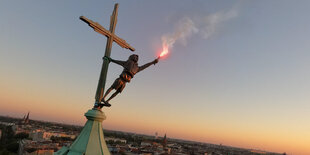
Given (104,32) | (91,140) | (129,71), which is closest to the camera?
(91,140)

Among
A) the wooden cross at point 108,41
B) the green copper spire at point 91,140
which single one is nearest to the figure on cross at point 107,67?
the wooden cross at point 108,41

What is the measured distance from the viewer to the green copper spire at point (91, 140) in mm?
2754

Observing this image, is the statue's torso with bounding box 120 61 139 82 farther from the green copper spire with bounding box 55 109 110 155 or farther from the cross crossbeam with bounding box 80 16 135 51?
the cross crossbeam with bounding box 80 16 135 51

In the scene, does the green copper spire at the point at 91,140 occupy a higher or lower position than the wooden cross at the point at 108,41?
lower

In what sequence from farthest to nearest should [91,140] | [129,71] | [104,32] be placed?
[104,32], [129,71], [91,140]

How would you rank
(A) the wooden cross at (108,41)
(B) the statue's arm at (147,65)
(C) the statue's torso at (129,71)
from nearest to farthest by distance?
1. (C) the statue's torso at (129,71)
2. (A) the wooden cross at (108,41)
3. (B) the statue's arm at (147,65)

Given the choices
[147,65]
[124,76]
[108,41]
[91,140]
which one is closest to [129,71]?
[124,76]

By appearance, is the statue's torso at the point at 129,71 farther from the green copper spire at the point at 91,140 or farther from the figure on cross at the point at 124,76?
the green copper spire at the point at 91,140

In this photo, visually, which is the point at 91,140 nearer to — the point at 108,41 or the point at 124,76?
the point at 124,76

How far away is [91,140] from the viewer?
2848mm

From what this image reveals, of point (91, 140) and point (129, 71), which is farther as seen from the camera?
point (129, 71)

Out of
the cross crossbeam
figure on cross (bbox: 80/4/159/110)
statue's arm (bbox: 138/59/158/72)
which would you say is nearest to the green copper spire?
figure on cross (bbox: 80/4/159/110)

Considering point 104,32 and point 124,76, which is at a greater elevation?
point 104,32

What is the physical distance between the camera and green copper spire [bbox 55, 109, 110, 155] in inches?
108
